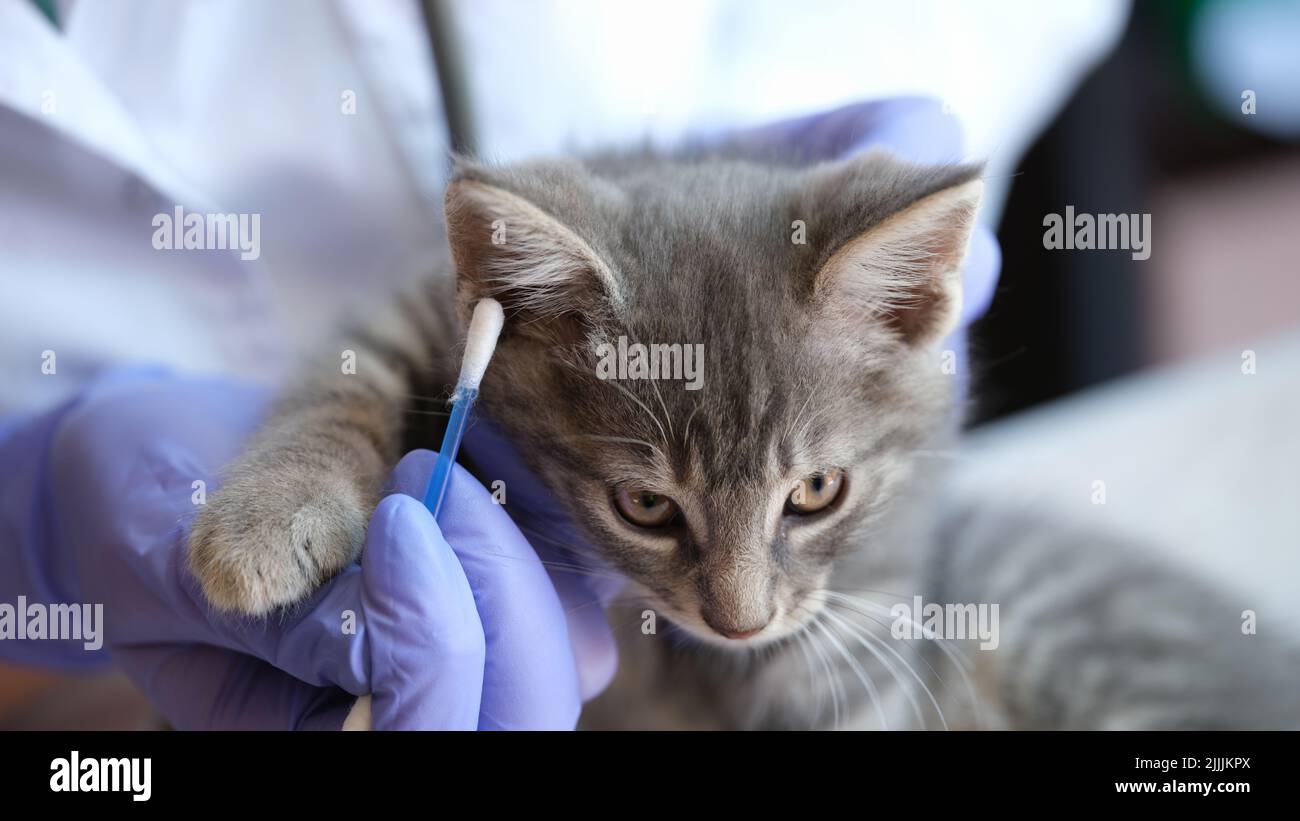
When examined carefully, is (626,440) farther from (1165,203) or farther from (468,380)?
(1165,203)

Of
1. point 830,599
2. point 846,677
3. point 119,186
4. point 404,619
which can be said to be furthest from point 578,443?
point 119,186

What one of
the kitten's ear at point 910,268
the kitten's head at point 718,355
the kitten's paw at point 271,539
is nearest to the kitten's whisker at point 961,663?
the kitten's head at point 718,355

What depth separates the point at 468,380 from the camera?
101 centimetres

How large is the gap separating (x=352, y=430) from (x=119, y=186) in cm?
73

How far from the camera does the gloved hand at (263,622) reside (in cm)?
101

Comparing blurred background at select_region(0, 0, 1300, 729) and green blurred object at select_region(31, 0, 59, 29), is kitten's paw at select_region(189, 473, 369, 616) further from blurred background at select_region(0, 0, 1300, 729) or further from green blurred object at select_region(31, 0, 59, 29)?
green blurred object at select_region(31, 0, 59, 29)

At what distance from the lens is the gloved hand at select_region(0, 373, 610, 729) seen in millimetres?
1013

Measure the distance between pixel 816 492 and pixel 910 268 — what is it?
297 millimetres

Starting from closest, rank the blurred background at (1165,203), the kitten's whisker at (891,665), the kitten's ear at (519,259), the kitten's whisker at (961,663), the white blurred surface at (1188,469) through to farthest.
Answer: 1. the kitten's ear at (519,259)
2. the kitten's whisker at (891,665)
3. the kitten's whisker at (961,663)
4. the white blurred surface at (1188,469)
5. the blurred background at (1165,203)

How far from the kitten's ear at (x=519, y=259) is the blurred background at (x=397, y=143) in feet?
1.69

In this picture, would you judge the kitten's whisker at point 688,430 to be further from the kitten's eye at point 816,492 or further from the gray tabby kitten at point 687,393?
the kitten's eye at point 816,492

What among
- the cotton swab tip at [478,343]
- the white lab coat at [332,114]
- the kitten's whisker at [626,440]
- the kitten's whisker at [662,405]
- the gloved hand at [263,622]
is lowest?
the gloved hand at [263,622]
